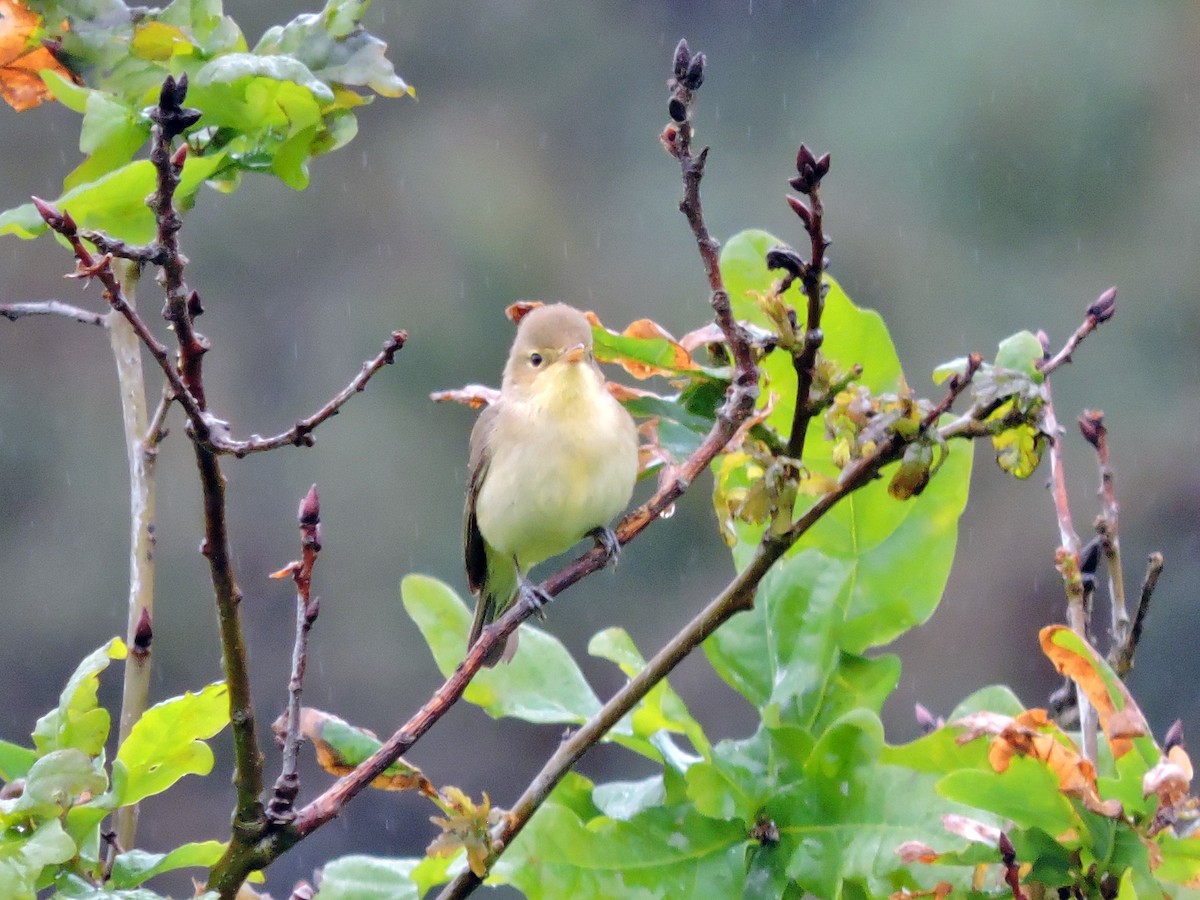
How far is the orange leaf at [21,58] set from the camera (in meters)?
1.27

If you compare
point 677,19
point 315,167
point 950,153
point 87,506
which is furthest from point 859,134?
point 87,506

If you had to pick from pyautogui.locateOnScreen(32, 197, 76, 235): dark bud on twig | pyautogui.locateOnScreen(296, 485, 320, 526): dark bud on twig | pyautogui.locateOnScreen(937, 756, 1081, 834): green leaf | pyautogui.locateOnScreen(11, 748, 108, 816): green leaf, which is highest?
pyautogui.locateOnScreen(32, 197, 76, 235): dark bud on twig

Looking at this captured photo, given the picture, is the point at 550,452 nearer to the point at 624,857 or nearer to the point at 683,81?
the point at 624,857

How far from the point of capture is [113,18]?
4.07 feet

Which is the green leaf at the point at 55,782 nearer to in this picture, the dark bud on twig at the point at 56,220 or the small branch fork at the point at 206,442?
the small branch fork at the point at 206,442

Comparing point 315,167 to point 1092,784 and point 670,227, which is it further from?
point 1092,784

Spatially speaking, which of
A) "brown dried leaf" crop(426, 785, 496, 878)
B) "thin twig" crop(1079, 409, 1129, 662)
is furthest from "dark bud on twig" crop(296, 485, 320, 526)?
"thin twig" crop(1079, 409, 1129, 662)

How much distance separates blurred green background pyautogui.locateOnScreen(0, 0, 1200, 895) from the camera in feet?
30.4

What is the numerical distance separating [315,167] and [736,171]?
2.93m

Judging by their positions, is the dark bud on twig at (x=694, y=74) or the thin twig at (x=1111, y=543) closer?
the dark bud on twig at (x=694, y=74)

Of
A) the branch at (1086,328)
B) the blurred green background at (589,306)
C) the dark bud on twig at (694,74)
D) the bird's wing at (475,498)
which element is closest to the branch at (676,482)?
the dark bud on twig at (694,74)

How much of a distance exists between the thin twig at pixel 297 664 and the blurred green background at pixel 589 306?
23.4 ft

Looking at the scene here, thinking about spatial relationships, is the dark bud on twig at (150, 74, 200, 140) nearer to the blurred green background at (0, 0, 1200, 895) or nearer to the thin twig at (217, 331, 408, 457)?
the thin twig at (217, 331, 408, 457)

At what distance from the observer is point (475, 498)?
2590mm
